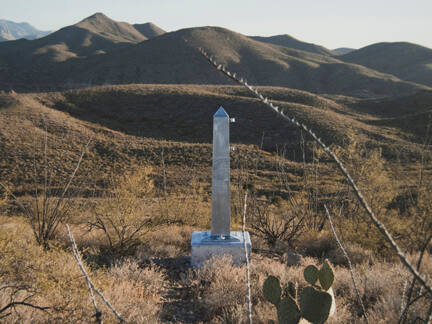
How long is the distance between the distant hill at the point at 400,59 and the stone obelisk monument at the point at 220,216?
111232 millimetres

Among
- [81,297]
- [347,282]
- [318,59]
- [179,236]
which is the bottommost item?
[179,236]

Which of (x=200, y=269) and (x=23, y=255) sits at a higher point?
(x=23, y=255)

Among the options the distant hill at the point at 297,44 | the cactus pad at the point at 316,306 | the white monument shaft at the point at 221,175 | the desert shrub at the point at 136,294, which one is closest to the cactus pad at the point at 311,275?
the cactus pad at the point at 316,306

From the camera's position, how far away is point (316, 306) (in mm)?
2924

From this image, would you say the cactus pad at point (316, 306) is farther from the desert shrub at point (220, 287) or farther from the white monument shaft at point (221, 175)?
the white monument shaft at point (221, 175)

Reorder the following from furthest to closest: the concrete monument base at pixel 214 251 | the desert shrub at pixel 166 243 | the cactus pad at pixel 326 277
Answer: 1. the desert shrub at pixel 166 243
2. the concrete monument base at pixel 214 251
3. the cactus pad at pixel 326 277

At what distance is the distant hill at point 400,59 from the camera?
10846 cm

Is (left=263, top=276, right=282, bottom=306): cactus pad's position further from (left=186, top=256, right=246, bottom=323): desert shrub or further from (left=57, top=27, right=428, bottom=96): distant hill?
(left=57, top=27, right=428, bottom=96): distant hill

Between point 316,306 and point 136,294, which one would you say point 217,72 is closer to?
point 136,294

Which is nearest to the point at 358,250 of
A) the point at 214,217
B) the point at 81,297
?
the point at 214,217

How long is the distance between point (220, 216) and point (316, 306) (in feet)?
13.3

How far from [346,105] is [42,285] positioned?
61.2 metres

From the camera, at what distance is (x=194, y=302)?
5.18 m

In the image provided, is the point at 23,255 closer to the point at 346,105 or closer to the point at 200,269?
the point at 200,269
